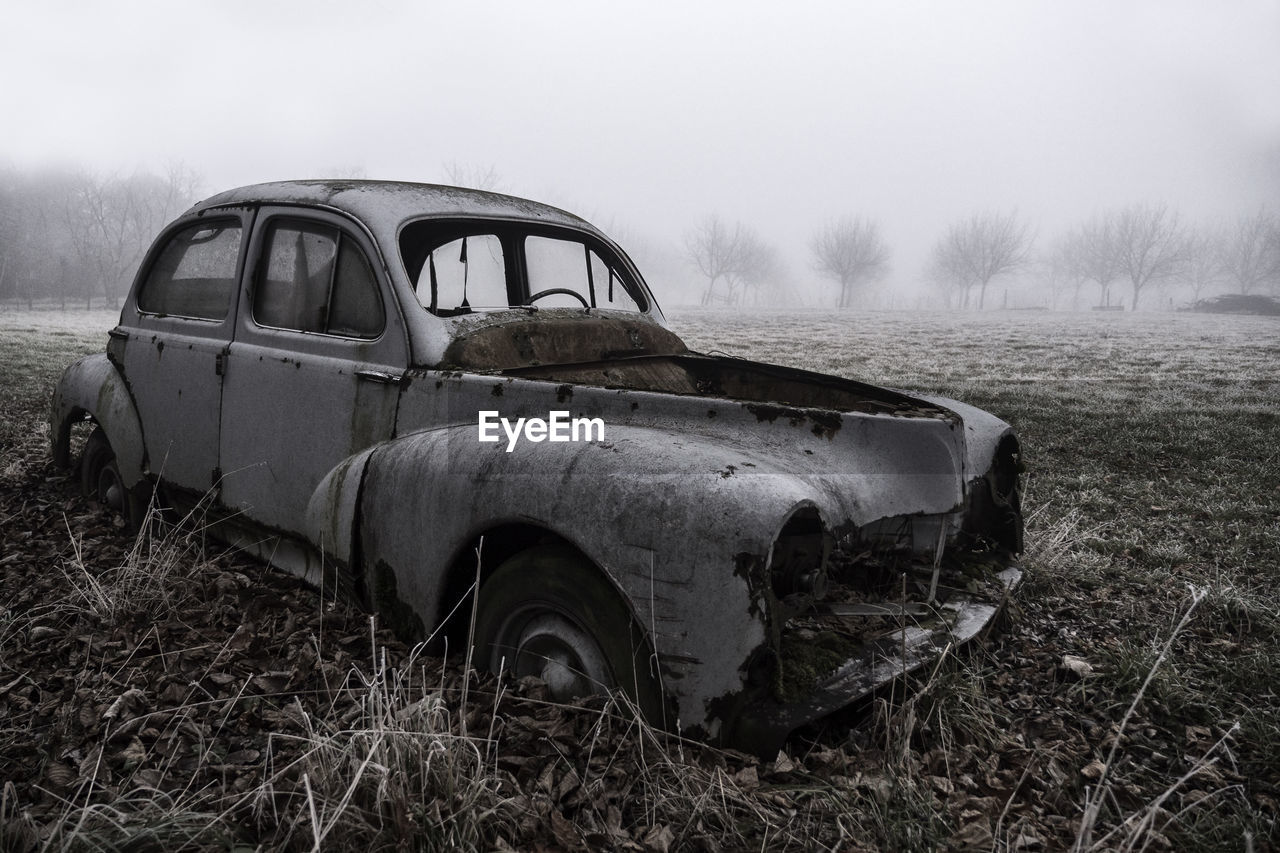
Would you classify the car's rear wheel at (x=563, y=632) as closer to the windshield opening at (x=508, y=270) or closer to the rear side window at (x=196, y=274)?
the windshield opening at (x=508, y=270)

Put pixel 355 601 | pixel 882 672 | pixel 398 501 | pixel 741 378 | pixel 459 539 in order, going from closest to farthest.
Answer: pixel 882 672 < pixel 459 539 < pixel 398 501 < pixel 355 601 < pixel 741 378

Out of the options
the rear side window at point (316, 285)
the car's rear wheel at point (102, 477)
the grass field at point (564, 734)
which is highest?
the rear side window at point (316, 285)

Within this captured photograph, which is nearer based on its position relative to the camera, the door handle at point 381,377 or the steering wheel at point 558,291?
the door handle at point 381,377

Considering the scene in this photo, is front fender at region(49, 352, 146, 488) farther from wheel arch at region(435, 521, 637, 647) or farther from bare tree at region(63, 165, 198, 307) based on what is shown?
bare tree at region(63, 165, 198, 307)

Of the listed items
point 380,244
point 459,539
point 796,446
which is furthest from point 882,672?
point 380,244

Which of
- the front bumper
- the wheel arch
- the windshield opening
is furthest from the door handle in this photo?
the front bumper

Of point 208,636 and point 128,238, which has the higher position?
point 128,238

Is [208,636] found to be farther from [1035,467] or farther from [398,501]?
[1035,467]

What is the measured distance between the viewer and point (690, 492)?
2.08 m

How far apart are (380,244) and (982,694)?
107 inches

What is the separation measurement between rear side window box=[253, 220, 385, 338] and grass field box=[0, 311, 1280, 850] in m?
1.10

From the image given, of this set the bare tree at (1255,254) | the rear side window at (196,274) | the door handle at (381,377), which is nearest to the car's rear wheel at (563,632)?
the door handle at (381,377)

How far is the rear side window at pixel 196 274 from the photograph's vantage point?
3.80m

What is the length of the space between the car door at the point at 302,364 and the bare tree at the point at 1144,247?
81427mm
